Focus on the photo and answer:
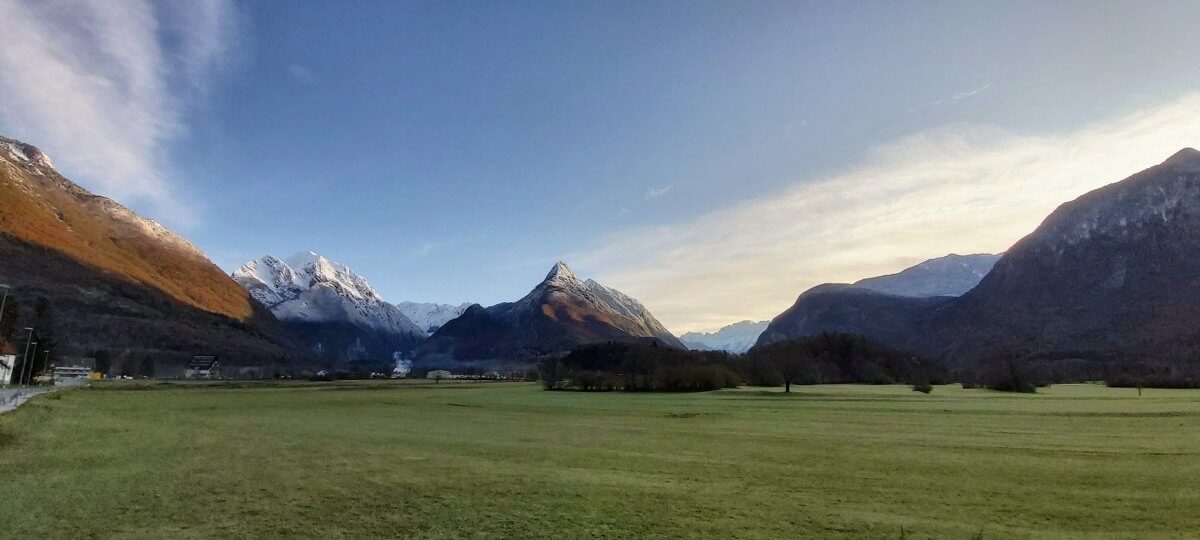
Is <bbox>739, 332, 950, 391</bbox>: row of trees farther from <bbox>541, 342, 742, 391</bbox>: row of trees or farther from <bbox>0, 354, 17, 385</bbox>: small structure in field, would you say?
<bbox>0, 354, 17, 385</bbox>: small structure in field

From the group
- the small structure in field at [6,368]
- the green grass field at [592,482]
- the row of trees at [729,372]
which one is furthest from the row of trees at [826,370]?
the small structure in field at [6,368]

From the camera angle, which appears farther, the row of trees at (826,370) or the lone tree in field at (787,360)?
the row of trees at (826,370)

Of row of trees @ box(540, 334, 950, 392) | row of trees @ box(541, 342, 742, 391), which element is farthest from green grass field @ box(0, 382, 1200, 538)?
row of trees @ box(540, 334, 950, 392)

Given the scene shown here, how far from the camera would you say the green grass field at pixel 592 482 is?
15.4 meters

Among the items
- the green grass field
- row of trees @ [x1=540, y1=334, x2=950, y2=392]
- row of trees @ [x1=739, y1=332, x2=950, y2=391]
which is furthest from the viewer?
row of trees @ [x1=739, y1=332, x2=950, y2=391]

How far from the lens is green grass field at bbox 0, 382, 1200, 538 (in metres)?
15.4

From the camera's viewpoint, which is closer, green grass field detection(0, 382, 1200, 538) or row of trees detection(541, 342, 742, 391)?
green grass field detection(0, 382, 1200, 538)

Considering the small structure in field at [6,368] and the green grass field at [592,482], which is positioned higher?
the small structure in field at [6,368]

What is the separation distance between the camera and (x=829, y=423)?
49156 millimetres

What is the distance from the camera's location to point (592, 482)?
70.6ft

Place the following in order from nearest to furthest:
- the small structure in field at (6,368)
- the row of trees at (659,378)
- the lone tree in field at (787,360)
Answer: the small structure in field at (6,368) → the row of trees at (659,378) → the lone tree in field at (787,360)

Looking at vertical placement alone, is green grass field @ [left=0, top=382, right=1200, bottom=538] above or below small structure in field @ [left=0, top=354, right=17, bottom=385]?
below

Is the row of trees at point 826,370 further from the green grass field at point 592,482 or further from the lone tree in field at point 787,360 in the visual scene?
the green grass field at point 592,482

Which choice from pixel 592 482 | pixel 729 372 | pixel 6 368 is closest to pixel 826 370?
pixel 729 372
